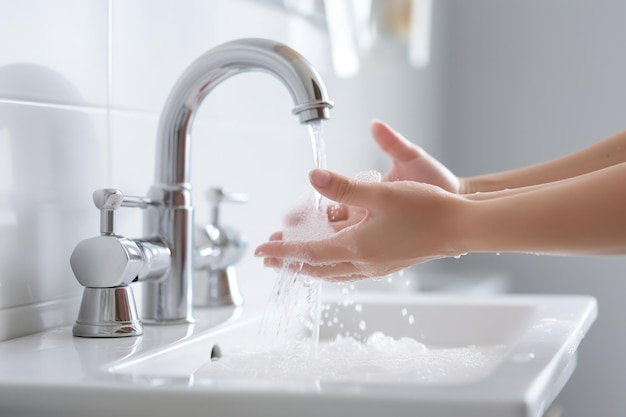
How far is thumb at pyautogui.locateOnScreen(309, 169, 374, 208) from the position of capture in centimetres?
70

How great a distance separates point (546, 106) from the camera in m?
2.35

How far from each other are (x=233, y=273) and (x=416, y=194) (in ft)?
1.33

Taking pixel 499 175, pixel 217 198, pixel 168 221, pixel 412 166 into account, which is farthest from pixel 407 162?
pixel 168 221

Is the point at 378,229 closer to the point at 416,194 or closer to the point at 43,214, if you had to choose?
the point at 416,194

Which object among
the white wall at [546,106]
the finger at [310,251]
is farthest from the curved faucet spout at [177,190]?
the white wall at [546,106]

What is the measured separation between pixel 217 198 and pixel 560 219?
47 cm

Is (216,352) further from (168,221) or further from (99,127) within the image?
(99,127)

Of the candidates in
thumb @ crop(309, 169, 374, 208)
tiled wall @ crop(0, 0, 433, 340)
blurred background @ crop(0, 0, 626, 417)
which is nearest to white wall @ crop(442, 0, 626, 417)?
blurred background @ crop(0, 0, 626, 417)

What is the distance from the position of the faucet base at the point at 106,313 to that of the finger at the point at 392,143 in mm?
413

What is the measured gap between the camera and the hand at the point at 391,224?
2.27 feet

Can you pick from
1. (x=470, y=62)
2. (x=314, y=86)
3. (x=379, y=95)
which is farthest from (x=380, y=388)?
(x=470, y=62)

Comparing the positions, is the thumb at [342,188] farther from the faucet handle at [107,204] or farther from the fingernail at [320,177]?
the faucet handle at [107,204]

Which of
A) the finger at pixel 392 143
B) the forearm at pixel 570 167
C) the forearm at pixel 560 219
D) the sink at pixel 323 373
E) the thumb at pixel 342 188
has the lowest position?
the sink at pixel 323 373

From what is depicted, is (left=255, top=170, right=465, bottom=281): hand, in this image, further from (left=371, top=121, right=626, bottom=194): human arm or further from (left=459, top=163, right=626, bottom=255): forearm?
(left=371, top=121, right=626, bottom=194): human arm
